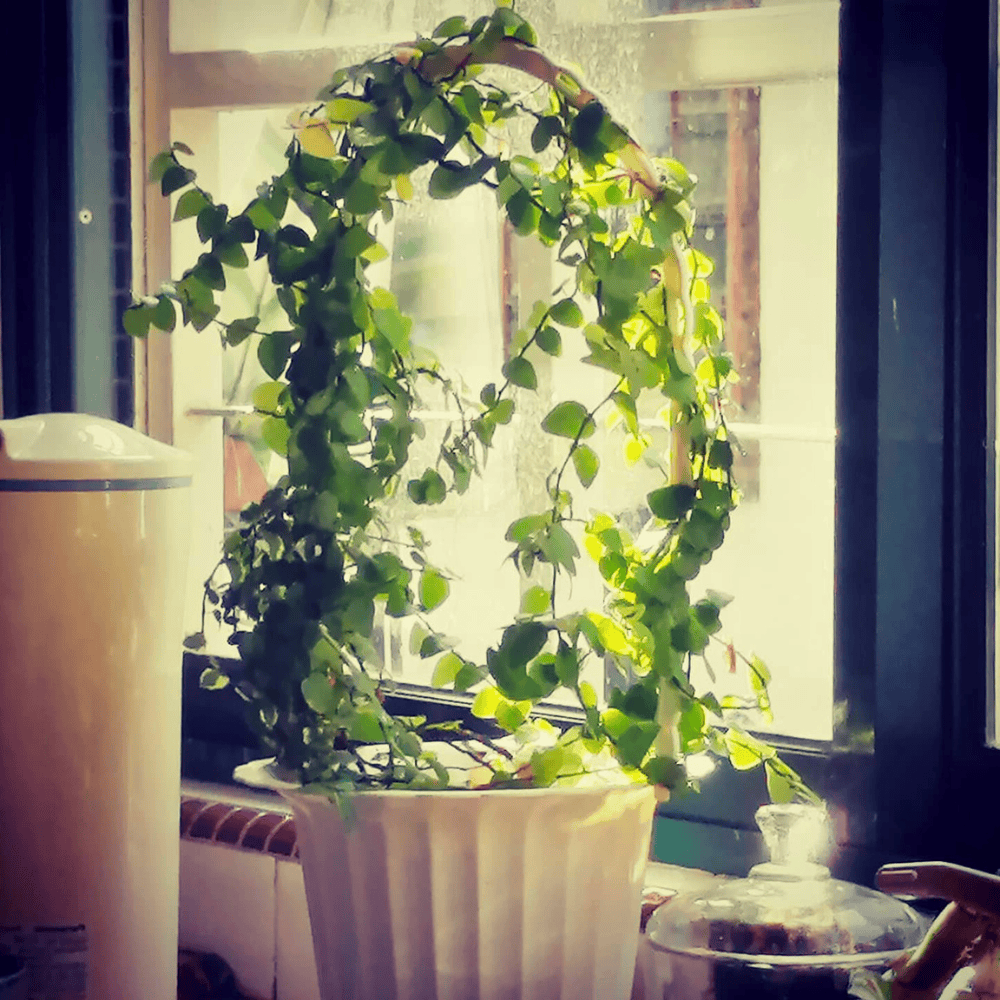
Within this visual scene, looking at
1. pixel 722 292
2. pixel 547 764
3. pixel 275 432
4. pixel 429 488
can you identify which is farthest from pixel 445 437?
pixel 722 292

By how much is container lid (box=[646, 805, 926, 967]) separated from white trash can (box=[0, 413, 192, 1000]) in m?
0.50

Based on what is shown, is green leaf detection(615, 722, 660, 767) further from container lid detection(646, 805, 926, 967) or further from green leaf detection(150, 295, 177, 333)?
green leaf detection(150, 295, 177, 333)

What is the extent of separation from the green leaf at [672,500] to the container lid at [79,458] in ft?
1.54

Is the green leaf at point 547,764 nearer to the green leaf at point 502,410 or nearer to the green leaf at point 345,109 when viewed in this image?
the green leaf at point 502,410

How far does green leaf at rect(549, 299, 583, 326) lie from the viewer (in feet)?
3.13

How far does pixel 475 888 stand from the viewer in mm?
951

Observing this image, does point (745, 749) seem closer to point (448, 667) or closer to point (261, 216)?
point (448, 667)

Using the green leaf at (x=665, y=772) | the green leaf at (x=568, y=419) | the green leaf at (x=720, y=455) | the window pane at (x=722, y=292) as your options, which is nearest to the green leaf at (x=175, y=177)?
the window pane at (x=722, y=292)

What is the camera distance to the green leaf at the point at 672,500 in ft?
3.21

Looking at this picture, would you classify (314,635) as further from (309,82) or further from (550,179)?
(309,82)

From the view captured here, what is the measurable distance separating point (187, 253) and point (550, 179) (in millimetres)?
919

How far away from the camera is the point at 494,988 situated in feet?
3.17

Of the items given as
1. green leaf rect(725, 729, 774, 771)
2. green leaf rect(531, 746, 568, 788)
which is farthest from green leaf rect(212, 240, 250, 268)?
green leaf rect(725, 729, 774, 771)

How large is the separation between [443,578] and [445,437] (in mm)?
113
